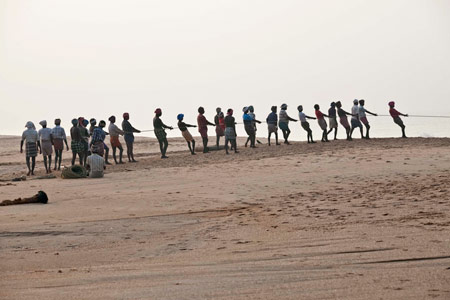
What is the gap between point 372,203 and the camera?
49.2ft

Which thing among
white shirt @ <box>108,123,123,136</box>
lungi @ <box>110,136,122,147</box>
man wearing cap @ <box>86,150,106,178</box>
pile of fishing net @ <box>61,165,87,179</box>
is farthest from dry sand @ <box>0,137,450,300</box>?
lungi @ <box>110,136,122,147</box>

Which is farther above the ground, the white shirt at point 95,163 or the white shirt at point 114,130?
the white shirt at point 114,130

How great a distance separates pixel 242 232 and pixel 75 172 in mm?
10364

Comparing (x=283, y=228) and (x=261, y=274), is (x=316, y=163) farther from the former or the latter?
(x=261, y=274)

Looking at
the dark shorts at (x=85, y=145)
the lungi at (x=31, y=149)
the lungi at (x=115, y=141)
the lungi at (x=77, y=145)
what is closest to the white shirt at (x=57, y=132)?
the lungi at (x=77, y=145)

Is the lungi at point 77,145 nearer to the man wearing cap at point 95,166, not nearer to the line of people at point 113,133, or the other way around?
the line of people at point 113,133

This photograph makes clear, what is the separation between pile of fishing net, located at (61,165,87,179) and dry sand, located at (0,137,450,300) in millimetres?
331

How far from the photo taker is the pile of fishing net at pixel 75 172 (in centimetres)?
2242

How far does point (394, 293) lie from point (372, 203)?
700 cm

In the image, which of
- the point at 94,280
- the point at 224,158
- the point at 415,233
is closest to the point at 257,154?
the point at 224,158

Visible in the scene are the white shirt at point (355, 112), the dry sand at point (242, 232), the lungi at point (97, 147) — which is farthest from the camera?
the white shirt at point (355, 112)

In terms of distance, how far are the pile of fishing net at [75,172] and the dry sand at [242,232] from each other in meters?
0.33

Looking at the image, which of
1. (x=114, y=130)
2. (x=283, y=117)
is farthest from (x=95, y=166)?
(x=283, y=117)

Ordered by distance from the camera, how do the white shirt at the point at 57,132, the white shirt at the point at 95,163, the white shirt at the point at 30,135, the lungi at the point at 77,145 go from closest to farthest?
the white shirt at the point at 95,163, the white shirt at the point at 30,135, the lungi at the point at 77,145, the white shirt at the point at 57,132
